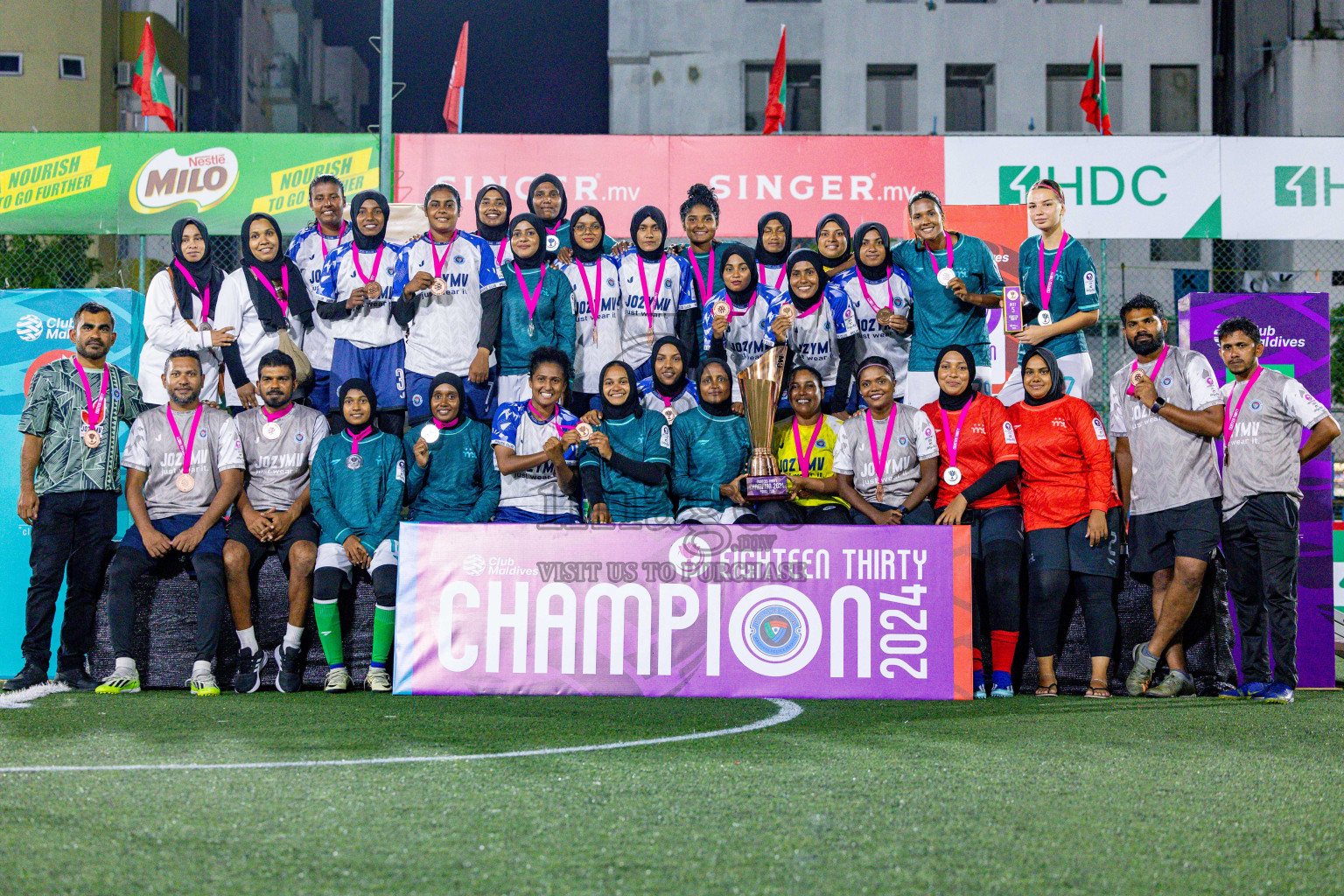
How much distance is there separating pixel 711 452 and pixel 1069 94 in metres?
24.9

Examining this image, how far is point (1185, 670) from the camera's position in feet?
22.5

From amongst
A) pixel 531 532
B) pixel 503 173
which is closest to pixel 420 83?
pixel 503 173

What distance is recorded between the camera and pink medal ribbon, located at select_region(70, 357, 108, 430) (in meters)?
7.13

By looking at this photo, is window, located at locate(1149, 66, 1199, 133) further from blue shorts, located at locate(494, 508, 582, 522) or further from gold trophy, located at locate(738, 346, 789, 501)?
blue shorts, located at locate(494, 508, 582, 522)

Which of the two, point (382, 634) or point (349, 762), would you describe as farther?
point (382, 634)

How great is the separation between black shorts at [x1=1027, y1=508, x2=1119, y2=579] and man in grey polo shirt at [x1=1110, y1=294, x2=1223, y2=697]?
0.27 m

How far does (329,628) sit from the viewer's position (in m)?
6.73

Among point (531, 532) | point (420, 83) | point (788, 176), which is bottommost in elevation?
point (531, 532)

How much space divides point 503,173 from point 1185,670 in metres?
7.50

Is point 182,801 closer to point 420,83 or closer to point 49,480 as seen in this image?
point 49,480

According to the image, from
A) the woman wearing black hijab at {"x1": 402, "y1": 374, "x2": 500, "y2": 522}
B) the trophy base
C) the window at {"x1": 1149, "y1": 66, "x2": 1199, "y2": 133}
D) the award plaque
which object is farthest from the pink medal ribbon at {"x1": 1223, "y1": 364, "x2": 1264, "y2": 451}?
the window at {"x1": 1149, "y1": 66, "x2": 1199, "y2": 133}

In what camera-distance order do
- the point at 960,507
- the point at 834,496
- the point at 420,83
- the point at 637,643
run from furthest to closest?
1. the point at 420,83
2. the point at 834,496
3. the point at 960,507
4. the point at 637,643

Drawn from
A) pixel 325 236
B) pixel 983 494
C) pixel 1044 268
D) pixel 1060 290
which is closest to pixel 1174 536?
pixel 983 494

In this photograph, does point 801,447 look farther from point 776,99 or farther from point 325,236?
point 776,99
